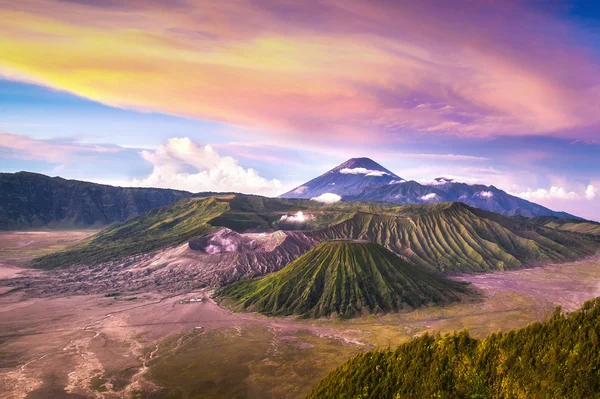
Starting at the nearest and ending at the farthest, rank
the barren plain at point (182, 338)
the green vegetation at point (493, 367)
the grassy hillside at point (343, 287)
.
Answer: the green vegetation at point (493, 367)
the barren plain at point (182, 338)
the grassy hillside at point (343, 287)

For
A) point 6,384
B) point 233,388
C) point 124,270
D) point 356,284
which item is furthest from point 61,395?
point 124,270

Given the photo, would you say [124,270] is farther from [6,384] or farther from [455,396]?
[455,396]

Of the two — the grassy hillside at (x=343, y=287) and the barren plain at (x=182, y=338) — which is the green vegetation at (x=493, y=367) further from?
the grassy hillside at (x=343, y=287)

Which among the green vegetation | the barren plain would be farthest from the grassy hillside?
the green vegetation

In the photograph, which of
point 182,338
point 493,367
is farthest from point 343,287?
point 493,367

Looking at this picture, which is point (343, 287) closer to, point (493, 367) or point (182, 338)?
point (182, 338)

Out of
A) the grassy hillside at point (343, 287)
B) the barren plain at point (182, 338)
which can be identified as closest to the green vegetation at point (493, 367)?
the barren plain at point (182, 338)
